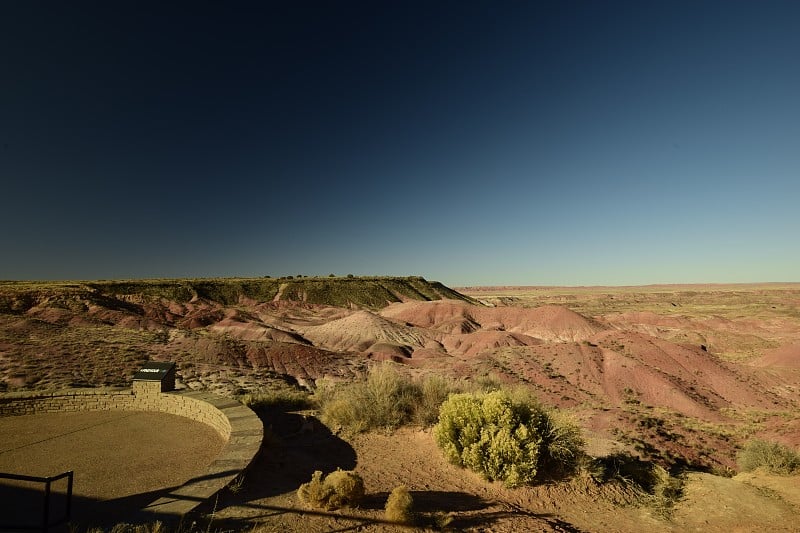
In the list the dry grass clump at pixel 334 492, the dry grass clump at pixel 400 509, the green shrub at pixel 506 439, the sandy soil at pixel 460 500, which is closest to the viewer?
Answer: the dry grass clump at pixel 400 509

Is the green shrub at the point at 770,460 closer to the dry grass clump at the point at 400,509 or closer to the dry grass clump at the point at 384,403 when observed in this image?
the dry grass clump at the point at 384,403

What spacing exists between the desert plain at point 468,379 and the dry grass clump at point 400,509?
145 mm

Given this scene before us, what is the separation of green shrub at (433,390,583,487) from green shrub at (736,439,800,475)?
745cm

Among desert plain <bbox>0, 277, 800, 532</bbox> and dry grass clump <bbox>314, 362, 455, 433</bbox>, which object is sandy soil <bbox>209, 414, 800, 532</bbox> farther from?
dry grass clump <bbox>314, 362, 455, 433</bbox>

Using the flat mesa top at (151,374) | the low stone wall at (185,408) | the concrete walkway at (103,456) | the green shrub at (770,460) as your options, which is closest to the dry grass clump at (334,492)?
the low stone wall at (185,408)

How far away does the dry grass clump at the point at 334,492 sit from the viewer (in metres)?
6.77

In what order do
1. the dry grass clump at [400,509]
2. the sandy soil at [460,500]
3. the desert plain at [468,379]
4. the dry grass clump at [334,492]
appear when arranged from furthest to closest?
the desert plain at [468,379] → the dry grass clump at [334,492] → the sandy soil at [460,500] → the dry grass clump at [400,509]

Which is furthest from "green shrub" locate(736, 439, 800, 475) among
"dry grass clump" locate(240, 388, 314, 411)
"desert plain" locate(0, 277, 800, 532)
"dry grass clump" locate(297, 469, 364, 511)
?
"dry grass clump" locate(240, 388, 314, 411)

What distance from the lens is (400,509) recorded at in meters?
6.50

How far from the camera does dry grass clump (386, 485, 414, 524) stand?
643cm

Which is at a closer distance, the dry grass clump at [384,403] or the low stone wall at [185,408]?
the low stone wall at [185,408]

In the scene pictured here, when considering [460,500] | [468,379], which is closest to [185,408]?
[460,500]

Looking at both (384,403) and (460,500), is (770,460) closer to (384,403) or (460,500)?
(460,500)

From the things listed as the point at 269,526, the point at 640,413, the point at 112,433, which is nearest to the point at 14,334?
the point at 112,433
